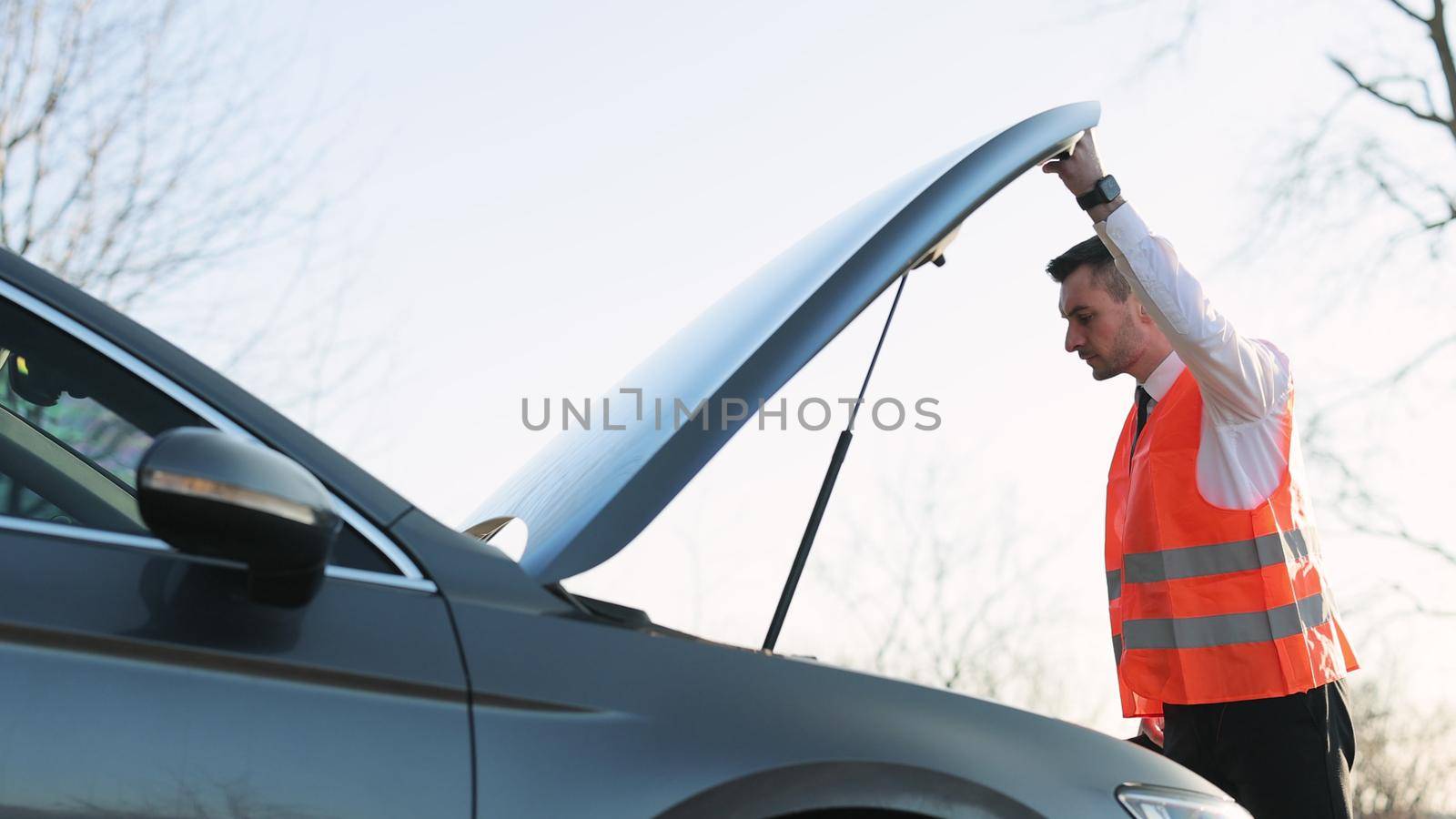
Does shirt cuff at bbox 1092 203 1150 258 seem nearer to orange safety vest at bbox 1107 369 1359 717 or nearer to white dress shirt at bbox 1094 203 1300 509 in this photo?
white dress shirt at bbox 1094 203 1300 509

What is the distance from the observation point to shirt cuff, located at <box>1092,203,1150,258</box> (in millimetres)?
2674

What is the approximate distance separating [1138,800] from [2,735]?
130cm

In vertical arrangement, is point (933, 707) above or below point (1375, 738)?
below

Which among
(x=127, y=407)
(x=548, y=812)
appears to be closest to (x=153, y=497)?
(x=127, y=407)

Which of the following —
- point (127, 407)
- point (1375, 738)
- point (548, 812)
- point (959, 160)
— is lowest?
point (548, 812)

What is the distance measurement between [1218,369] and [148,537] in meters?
2.21

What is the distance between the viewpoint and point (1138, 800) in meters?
1.61

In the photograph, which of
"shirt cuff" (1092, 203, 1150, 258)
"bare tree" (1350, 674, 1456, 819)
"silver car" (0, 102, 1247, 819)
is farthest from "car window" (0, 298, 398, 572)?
"bare tree" (1350, 674, 1456, 819)

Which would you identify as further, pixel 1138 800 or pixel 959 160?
pixel 959 160

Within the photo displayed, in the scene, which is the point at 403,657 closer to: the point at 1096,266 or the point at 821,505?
the point at 821,505

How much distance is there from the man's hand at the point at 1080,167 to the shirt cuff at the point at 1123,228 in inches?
6.1

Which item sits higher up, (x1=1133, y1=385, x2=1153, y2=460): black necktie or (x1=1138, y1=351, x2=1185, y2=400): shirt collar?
(x1=1138, y1=351, x2=1185, y2=400): shirt collar

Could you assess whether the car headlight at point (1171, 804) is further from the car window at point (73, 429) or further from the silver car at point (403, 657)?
the car window at point (73, 429)

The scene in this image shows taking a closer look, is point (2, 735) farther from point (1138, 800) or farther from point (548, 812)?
point (1138, 800)
